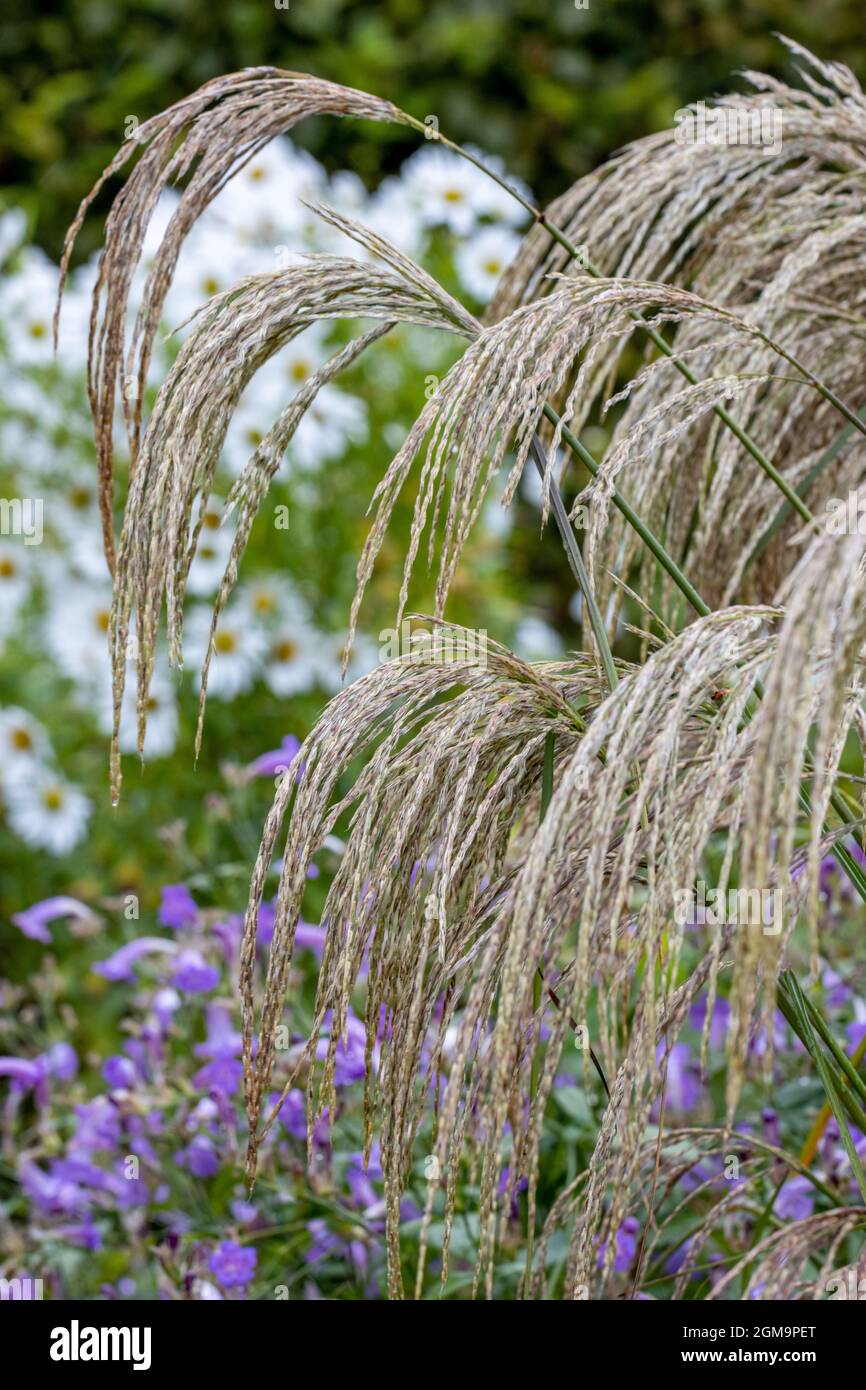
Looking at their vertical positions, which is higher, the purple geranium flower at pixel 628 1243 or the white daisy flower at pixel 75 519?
the white daisy flower at pixel 75 519

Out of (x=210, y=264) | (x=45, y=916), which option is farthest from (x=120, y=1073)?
(x=210, y=264)

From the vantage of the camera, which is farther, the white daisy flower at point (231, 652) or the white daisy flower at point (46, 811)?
the white daisy flower at point (46, 811)

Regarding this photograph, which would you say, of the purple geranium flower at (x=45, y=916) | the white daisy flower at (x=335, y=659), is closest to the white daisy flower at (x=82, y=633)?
the white daisy flower at (x=335, y=659)

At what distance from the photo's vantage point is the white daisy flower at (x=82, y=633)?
2.97 m

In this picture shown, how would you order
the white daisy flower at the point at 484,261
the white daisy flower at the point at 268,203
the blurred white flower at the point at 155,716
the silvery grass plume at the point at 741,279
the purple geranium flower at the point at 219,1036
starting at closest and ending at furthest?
the silvery grass plume at the point at 741,279 < the purple geranium flower at the point at 219,1036 < the blurred white flower at the point at 155,716 < the white daisy flower at the point at 268,203 < the white daisy flower at the point at 484,261

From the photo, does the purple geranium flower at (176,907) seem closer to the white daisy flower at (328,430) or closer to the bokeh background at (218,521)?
the bokeh background at (218,521)

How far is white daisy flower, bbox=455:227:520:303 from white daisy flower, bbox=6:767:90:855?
1.27m

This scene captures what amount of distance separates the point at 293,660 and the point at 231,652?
0.36ft

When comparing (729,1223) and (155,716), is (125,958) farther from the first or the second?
(155,716)

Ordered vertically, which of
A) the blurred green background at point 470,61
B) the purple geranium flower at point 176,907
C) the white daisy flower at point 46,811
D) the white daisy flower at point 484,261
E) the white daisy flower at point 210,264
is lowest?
the purple geranium flower at point 176,907

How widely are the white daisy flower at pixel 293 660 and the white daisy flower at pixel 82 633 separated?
1.08 ft

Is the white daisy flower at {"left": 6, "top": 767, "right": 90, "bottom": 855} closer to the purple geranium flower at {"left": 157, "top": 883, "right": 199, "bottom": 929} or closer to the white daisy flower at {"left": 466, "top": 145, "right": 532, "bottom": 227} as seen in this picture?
the purple geranium flower at {"left": 157, "top": 883, "right": 199, "bottom": 929}
